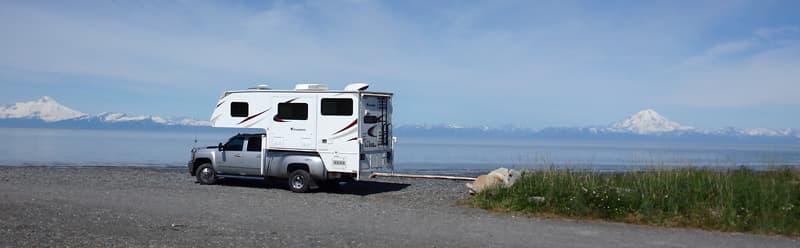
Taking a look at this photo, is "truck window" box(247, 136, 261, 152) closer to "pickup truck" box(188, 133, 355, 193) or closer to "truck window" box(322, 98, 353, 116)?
"pickup truck" box(188, 133, 355, 193)

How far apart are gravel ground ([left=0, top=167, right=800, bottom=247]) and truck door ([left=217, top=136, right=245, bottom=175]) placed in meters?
1.45

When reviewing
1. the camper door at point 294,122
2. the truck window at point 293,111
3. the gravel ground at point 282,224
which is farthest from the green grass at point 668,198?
the truck window at point 293,111

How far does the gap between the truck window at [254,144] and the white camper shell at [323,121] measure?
11.4 inches

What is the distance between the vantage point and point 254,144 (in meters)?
18.7

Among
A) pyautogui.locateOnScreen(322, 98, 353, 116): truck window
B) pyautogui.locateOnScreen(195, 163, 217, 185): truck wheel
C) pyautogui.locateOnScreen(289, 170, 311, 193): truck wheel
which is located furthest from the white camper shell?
pyautogui.locateOnScreen(195, 163, 217, 185): truck wheel

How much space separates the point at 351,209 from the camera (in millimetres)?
14258

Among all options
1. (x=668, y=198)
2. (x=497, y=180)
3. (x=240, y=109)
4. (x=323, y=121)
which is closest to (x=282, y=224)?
(x=497, y=180)

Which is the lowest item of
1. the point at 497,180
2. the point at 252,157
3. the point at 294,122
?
the point at 497,180

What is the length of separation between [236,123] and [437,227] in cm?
842

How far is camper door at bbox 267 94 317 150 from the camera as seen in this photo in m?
17.9

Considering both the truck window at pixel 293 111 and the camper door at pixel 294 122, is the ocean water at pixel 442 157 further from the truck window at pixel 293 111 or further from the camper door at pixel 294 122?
the truck window at pixel 293 111

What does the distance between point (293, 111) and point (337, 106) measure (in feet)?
3.92

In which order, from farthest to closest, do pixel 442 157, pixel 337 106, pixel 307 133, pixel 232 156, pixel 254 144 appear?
pixel 442 157 < pixel 232 156 < pixel 254 144 < pixel 307 133 < pixel 337 106

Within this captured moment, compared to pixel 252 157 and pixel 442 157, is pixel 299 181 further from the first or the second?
pixel 442 157
